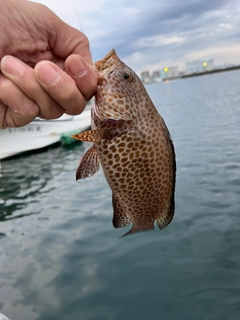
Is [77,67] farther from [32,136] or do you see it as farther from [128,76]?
[32,136]

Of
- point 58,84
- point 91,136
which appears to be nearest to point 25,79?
point 58,84

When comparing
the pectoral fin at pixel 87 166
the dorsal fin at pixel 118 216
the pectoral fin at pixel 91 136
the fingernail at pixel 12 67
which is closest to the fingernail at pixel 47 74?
the fingernail at pixel 12 67

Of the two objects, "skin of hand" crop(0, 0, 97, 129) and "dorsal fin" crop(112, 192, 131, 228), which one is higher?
"skin of hand" crop(0, 0, 97, 129)

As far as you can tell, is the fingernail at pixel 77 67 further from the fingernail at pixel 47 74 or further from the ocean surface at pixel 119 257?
the ocean surface at pixel 119 257

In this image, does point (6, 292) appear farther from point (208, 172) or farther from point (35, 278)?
point (208, 172)

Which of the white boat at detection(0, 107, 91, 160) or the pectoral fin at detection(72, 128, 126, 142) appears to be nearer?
the pectoral fin at detection(72, 128, 126, 142)

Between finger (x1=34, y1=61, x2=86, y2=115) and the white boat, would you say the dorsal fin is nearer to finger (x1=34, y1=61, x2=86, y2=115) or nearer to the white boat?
finger (x1=34, y1=61, x2=86, y2=115)

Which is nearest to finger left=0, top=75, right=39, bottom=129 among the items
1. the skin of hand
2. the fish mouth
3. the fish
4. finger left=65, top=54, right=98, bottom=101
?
the skin of hand
